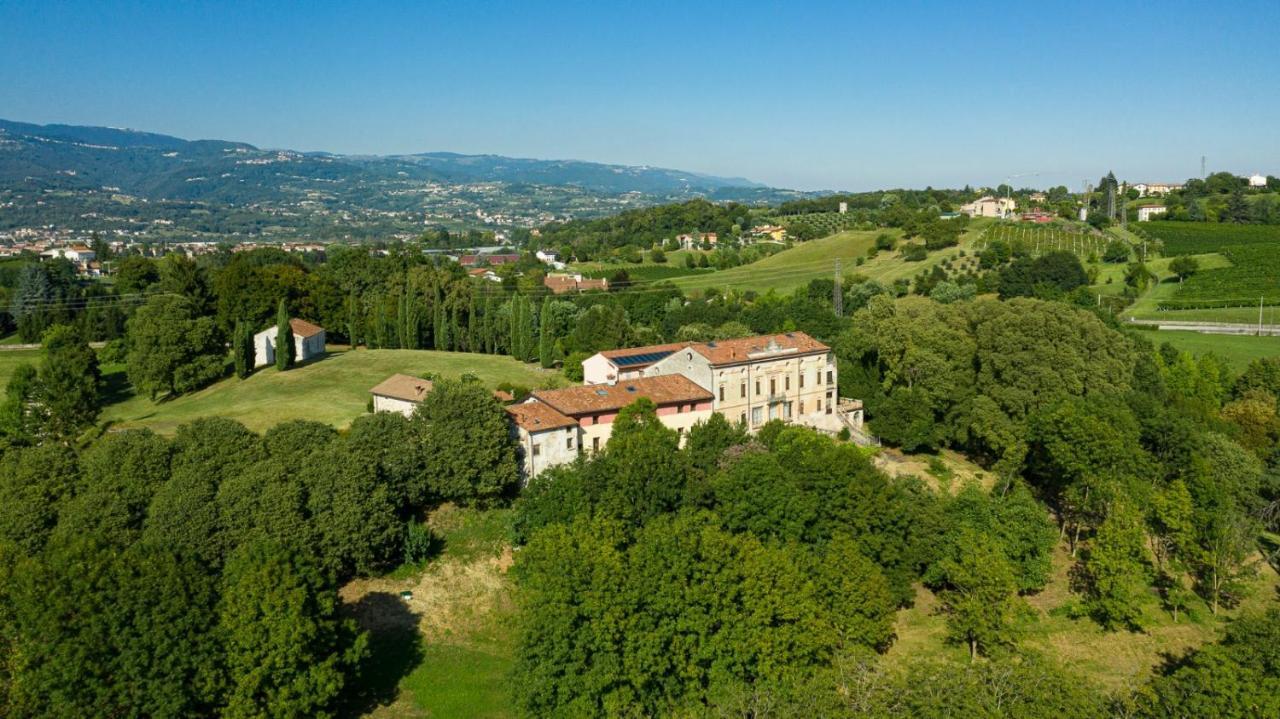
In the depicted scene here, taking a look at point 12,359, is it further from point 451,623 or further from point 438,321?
point 451,623

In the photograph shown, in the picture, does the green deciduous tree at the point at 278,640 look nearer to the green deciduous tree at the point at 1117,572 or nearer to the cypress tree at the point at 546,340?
the green deciduous tree at the point at 1117,572

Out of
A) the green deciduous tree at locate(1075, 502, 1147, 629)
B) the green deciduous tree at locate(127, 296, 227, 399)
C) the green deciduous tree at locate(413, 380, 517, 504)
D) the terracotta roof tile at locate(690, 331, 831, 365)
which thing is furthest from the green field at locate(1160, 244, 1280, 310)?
the green deciduous tree at locate(127, 296, 227, 399)

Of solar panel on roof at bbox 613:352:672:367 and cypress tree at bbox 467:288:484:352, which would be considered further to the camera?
cypress tree at bbox 467:288:484:352

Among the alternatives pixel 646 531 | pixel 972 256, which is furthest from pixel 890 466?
pixel 972 256

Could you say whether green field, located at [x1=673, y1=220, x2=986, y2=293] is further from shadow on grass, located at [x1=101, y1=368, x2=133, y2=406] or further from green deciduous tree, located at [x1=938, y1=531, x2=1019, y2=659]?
green deciduous tree, located at [x1=938, y1=531, x2=1019, y2=659]

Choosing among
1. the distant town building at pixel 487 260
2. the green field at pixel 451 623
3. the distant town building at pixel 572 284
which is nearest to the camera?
the green field at pixel 451 623

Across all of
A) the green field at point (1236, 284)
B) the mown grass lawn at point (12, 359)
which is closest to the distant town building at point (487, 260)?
the mown grass lawn at point (12, 359)

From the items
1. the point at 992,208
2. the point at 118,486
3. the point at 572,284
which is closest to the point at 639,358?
the point at 118,486
